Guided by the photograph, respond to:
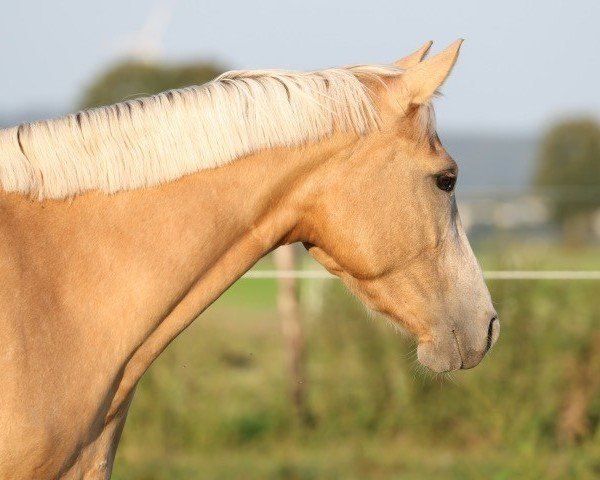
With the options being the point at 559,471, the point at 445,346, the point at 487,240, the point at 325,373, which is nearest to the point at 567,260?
the point at 487,240

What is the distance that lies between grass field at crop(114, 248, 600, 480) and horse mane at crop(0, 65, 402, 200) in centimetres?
348

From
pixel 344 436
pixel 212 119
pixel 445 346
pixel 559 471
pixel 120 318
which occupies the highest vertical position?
pixel 212 119

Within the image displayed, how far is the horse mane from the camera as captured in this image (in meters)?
2.50

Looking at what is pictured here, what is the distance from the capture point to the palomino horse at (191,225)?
2367mm

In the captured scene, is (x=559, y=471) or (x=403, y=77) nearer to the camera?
(x=403, y=77)

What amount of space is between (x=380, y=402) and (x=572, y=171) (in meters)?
21.8

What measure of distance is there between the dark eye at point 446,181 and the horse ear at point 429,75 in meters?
0.23


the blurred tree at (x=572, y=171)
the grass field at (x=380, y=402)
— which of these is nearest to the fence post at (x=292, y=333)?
the grass field at (x=380, y=402)

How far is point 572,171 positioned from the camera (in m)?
27.2

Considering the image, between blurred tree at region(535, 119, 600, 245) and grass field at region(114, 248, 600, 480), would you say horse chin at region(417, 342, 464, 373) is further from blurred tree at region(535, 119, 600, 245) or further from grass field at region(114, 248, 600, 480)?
blurred tree at region(535, 119, 600, 245)

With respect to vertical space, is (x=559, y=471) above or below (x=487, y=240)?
below

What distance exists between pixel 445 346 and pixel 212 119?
3.16ft

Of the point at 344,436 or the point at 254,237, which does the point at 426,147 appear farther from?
the point at 344,436

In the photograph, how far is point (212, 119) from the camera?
259 cm
